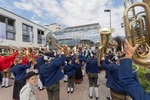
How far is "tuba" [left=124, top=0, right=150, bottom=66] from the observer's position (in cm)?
185

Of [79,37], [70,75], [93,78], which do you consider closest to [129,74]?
[93,78]

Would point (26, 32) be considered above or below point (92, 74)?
above

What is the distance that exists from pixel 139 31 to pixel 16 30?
130ft

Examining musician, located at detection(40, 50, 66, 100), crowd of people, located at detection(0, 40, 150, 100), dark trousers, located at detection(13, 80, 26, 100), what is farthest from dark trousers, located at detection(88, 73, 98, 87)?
dark trousers, located at detection(13, 80, 26, 100)

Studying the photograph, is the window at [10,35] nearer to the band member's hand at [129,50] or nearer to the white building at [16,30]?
the white building at [16,30]

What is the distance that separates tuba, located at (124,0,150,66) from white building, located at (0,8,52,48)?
96.5 feet

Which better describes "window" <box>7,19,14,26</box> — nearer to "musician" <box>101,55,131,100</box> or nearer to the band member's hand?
"musician" <box>101,55,131,100</box>

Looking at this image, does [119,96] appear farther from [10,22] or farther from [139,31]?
[10,22]

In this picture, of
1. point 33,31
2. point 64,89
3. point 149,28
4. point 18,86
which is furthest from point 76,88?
point 33,31

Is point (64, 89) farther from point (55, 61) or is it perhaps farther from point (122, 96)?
point (122, 96)

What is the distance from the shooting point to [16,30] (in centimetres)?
3866

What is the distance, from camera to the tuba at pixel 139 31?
1.85m

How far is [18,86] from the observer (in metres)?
6.12

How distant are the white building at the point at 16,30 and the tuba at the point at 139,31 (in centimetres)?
2942
